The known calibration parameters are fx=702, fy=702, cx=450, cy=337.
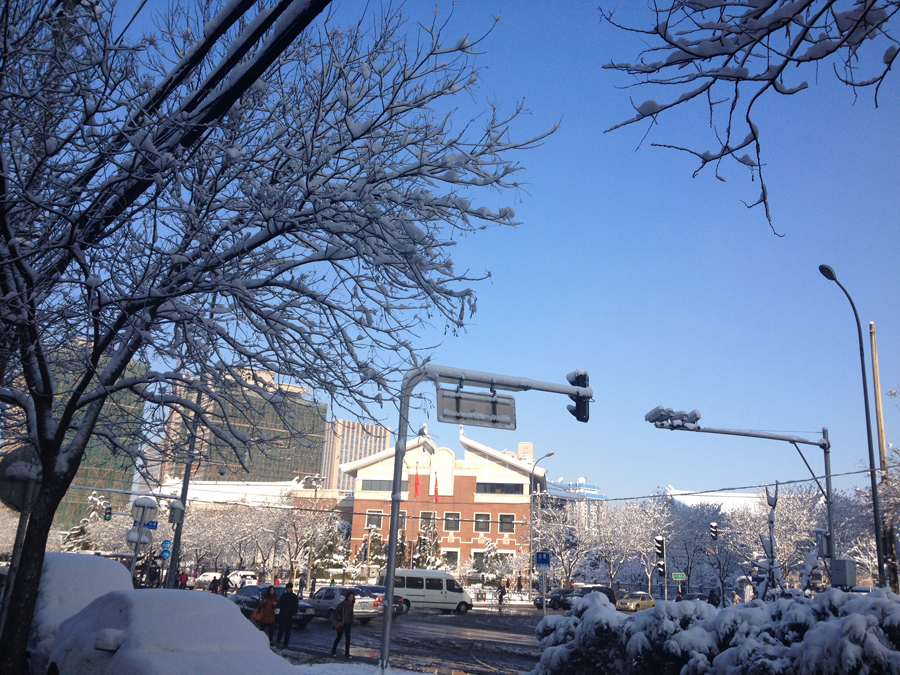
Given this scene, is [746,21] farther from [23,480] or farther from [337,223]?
[23,480]

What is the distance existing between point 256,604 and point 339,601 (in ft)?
16.1

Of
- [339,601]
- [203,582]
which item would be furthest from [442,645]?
[203,582]

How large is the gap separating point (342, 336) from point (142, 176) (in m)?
2.79

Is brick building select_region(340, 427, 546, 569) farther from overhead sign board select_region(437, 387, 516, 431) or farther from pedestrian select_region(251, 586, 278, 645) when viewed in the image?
overhead sign board select_region(437, 387, 516, 431)

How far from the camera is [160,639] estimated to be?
7.02 meters

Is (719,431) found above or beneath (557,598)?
above

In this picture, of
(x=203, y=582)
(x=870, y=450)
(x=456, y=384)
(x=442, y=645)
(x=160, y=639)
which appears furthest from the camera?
(x=203, y=582)

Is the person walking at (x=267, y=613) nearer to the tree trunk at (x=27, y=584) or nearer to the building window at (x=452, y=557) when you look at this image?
the tree trunk at (x=27, y=584)

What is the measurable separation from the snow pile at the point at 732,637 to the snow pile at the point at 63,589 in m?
6.38

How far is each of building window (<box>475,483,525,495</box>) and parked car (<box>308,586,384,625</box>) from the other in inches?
1519

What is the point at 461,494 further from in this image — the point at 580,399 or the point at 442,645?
the point at 580,399

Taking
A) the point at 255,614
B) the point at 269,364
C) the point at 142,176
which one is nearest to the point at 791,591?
the point at 269,364

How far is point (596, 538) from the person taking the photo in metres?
65.1

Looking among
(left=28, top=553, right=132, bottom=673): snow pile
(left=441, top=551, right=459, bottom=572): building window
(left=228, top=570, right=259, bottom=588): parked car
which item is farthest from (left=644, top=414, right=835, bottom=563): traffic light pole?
(left=441, top=551, right=459, bottom=572): building window
